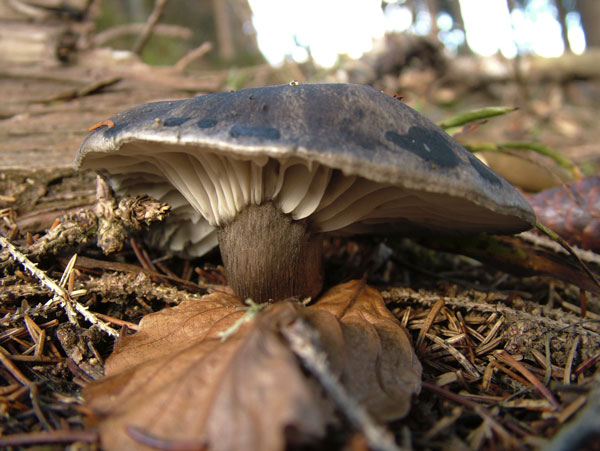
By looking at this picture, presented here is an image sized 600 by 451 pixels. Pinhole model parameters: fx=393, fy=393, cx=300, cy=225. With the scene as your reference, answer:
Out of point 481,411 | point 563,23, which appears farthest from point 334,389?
point 563,23

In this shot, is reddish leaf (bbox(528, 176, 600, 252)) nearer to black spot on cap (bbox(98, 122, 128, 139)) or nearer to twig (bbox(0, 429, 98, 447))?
black spot on cap (bbox(98, 122, 128, 139))

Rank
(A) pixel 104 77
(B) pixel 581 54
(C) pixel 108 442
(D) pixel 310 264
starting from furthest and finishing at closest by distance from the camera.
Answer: (B) pixel 581 54
(A) pixel 104 77
(D) pixel 310 264
(C) pixel 108 442

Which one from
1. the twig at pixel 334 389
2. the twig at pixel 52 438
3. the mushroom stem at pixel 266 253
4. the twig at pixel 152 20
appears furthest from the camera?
the twig at pixel 152 20

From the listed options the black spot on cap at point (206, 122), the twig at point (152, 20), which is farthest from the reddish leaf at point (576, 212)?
the twig at point (152, 20)

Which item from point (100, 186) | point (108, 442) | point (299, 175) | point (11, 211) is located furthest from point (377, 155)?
point (11, 211)

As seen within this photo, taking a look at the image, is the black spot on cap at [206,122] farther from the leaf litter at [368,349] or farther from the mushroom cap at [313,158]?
the leaf litter at [368,349]

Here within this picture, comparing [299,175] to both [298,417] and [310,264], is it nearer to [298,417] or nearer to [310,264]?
[310,264]

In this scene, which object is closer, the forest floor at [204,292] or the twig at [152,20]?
the forest floor at [204,292]
